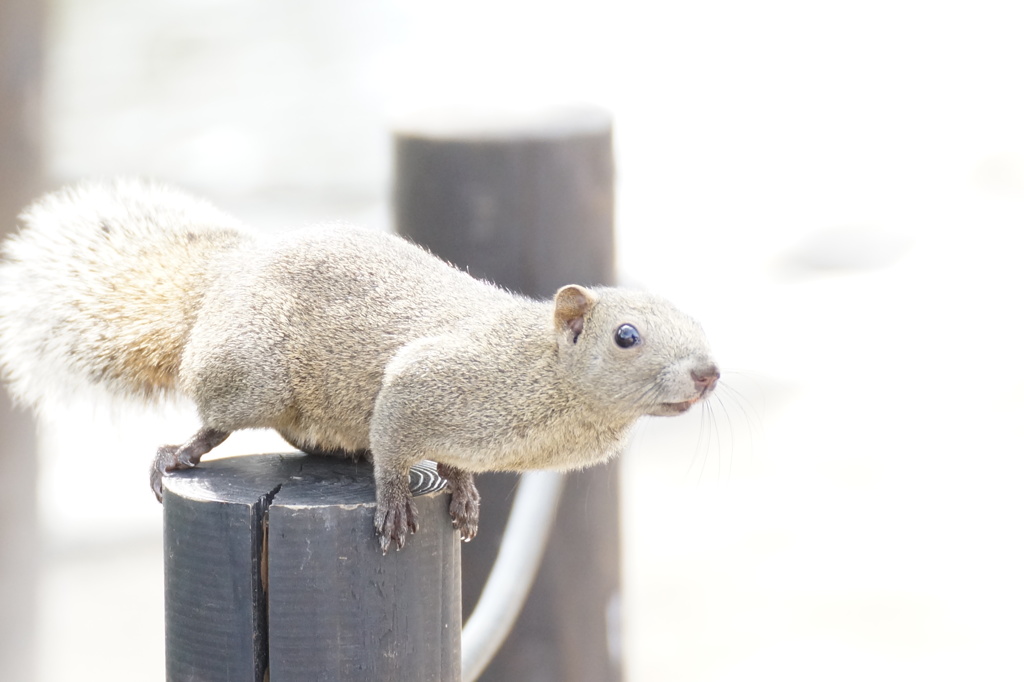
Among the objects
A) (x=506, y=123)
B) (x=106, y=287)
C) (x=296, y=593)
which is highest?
(x=506, y=123)

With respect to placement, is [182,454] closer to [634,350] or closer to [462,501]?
[462,501]

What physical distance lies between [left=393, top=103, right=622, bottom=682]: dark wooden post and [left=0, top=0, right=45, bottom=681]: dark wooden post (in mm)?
1191

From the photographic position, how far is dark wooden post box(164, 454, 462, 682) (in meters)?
1.65

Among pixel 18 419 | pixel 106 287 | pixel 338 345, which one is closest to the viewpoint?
pixel 338 345

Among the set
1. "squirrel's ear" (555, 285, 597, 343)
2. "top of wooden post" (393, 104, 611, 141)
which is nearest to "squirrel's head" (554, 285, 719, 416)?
"squirrel's ear" (555, 285, 597, 343)

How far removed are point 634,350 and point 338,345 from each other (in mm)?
500

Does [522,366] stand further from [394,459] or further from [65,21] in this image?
[65,21]

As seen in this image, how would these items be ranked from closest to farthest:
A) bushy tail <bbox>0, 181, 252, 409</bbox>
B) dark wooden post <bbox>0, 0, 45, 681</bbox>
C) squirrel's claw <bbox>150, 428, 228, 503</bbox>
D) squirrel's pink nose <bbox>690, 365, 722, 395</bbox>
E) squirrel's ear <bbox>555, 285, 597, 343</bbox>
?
1. squirrel's pink nose <bbox>690, 365, 722, 395</bbox>
2. squirrel's ear <bbox>555, 285, 597, 343</bbox>
3. squirrel's claw <bbox>150, 428, 228, 503</bbox>
4. bushy tail <bbox>0, 181, 252, 409</bbox>
5. dark wooden post <bbox>0, 0, 45, 681</bbox>

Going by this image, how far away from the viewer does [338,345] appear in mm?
1999

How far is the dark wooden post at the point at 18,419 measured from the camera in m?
3.23

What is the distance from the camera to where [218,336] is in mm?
2023

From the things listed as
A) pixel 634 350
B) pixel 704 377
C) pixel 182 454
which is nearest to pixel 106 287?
pixel 182 454

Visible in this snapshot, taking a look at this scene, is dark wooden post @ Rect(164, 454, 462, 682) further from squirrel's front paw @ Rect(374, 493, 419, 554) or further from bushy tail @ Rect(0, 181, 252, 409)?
bushy tail @ Rect(0, 181, 252, 409)

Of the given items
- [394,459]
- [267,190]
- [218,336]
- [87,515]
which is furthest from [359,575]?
[267,190]
